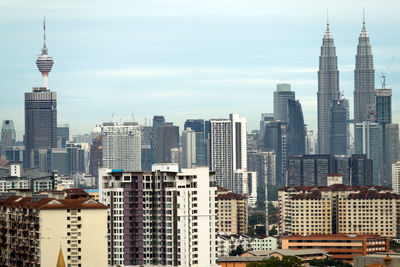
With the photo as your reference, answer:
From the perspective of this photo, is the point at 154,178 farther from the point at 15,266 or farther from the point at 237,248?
the point at 237,248

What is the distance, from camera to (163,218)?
11244 centimetres

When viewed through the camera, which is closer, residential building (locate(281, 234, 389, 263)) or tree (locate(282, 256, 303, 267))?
tree (locate(282, 256, 303, 267))

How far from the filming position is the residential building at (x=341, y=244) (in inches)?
6624

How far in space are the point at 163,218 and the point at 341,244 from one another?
61.8 metres

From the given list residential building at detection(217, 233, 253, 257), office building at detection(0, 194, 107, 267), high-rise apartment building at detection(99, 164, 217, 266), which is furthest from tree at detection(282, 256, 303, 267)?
residential building at detection(217, 233, 253, 257)

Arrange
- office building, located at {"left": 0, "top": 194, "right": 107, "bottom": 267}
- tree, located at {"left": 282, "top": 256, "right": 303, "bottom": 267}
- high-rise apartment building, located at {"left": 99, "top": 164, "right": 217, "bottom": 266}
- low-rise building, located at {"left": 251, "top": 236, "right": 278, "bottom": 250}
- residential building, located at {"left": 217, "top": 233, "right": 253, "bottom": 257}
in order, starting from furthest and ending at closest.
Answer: low-rise building, located at {"left": 251, "top": 236, "right": 278, "bottom": 250} → residential building, located at {"left": 217, "top": 233, "right": 253, "bottom": 257} → tree, located at {"left": 282, "top": 256, "right": 303, "bottom": 267} → high-rise apartment building, located at {"left": 99, "top": 164, "right": 217, "bottom": 266} → office building, located at {"left": 0, "top": 194, "right": 107, "bottom": 267}

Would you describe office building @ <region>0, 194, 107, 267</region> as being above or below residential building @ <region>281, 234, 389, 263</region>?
above

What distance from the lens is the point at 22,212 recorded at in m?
102

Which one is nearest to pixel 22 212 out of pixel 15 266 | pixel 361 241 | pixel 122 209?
pixel 15 266

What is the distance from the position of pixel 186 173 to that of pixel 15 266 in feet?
55.9

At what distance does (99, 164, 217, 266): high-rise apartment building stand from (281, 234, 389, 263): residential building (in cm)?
5685

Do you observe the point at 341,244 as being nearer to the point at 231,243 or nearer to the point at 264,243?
the point at 231,243

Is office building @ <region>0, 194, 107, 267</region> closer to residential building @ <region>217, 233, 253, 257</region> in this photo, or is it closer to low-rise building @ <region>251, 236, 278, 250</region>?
residential building @ <region>217, 233, 253, 257</region>

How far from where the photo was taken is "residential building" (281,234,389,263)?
168250 mm
